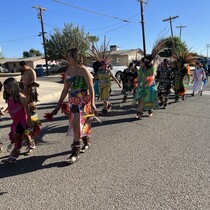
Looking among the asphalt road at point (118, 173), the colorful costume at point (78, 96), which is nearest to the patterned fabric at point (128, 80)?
the asphalt road at point (118, 173)

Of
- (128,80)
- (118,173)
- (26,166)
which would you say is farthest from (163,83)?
(26,166)

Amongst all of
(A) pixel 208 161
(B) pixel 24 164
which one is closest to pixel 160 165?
(A) pixel 208 161

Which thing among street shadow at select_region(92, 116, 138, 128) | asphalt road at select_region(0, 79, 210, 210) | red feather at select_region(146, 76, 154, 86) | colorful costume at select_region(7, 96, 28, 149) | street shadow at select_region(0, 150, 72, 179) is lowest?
asphalt road at select_region(0, 79, 210, 210)

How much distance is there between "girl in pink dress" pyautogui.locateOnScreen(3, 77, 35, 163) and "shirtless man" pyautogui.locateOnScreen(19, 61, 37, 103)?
171 centimetres

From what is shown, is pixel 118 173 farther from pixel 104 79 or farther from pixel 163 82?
pixel 163 82

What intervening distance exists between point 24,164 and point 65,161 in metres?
0.67

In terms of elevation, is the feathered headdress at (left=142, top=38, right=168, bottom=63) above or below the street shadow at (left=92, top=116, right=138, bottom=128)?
above

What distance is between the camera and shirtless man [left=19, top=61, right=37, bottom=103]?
20.2 ft

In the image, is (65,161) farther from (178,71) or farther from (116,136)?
(178,71)

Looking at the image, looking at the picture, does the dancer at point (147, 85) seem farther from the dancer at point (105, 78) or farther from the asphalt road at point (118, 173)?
the asphalt road at point (118, 173)

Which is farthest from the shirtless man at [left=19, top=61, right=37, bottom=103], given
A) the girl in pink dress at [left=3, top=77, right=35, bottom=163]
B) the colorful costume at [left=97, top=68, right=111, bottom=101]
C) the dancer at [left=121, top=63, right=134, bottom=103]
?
the dancer at [left=121, top=63, right=134, bottom=103]

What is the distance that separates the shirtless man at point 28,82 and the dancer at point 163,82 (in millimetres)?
4676

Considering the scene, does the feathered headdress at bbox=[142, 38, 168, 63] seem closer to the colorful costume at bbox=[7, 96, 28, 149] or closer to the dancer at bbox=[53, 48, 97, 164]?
the dancer at bbox=[53, 48, 97, 164]

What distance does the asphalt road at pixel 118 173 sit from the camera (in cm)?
319
